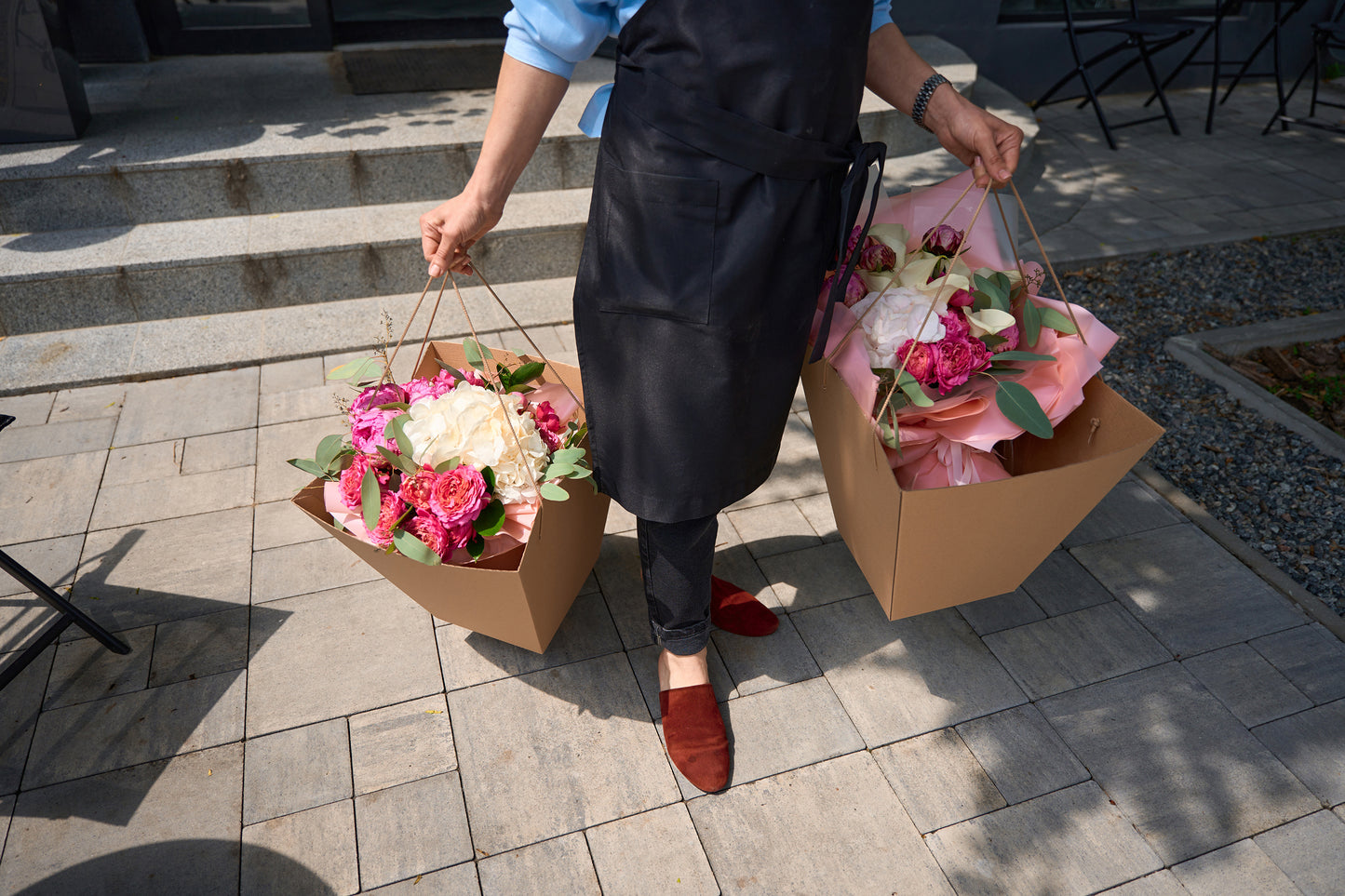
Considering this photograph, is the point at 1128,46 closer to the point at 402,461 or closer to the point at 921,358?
the point at 921,358

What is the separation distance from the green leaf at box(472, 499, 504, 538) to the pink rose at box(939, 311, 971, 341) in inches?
37.6

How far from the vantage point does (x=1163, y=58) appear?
262 inches

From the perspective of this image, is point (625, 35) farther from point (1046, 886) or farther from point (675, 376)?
point (1046, 886)

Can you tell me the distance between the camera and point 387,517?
1.63 m

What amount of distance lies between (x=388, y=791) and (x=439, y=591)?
1.68 ft

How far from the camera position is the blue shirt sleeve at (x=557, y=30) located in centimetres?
132

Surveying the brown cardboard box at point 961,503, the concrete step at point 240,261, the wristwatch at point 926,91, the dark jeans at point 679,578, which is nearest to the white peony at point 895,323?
the brown cardboard box at point 961,503

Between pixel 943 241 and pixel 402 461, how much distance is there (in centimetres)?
122

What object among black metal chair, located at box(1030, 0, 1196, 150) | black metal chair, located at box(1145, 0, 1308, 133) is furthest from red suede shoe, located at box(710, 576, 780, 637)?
black metal chair, located at box(1145, 0, 1308, 133)

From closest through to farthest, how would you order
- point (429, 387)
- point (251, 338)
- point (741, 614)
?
point (429, 387) → point (741, 614) → point (251, 338)

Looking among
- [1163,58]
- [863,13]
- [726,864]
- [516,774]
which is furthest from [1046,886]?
[1163,58]

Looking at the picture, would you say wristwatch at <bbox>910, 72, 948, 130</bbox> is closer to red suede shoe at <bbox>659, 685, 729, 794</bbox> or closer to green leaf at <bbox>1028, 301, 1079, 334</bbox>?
green leaf at <bbox>1028, 301, 1079, 334</bbox>

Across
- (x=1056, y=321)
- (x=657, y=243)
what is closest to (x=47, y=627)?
(x=657, y=243)

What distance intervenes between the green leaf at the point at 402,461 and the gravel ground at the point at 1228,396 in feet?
8.20
